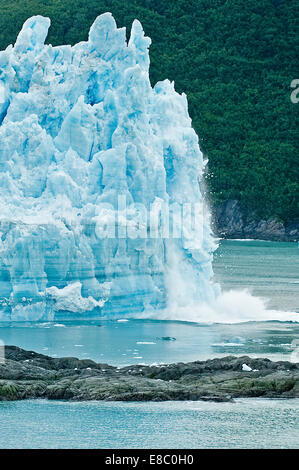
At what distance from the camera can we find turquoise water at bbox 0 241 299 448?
13859 millimetres

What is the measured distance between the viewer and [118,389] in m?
15.8

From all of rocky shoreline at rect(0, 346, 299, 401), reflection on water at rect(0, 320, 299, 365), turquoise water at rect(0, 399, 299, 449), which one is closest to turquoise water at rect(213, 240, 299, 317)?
reflection on water at rect(0, 320, 299, 365)

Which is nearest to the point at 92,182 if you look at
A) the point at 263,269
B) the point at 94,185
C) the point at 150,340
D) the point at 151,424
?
the point at 94,185

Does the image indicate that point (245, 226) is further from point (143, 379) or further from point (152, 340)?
point (143, 379)

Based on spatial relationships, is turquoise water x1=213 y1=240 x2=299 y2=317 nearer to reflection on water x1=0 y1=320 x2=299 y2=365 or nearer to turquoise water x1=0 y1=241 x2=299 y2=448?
turquoise water x1=0 y1=241 x2=299 y2=448

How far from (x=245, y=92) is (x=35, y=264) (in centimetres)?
3771

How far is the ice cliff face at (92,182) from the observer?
21.1 m

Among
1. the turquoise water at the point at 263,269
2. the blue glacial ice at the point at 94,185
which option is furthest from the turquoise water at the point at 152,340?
the turquoise water at the point at 263,269

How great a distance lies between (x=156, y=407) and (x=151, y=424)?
0.88 m

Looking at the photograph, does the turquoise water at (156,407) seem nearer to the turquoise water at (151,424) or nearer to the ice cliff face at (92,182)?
the turquoise water at (151,424)

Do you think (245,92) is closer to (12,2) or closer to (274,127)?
(274,127)

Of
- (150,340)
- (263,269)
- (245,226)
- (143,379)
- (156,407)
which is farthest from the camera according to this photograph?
(245,226)

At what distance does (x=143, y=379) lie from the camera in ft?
54.0

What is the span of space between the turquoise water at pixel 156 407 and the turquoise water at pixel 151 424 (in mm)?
12
